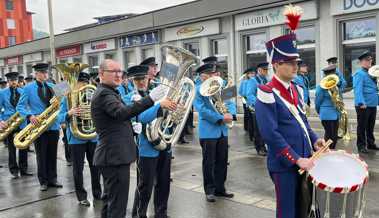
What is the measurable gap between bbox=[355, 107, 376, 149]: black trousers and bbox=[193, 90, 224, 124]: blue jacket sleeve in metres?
4.05

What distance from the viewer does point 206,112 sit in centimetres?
598

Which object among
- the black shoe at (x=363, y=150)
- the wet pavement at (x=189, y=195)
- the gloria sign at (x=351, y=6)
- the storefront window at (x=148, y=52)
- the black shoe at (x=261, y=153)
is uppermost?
the gloria sign at (x=351, y=6)

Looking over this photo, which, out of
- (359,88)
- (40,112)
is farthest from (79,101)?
(359,88)

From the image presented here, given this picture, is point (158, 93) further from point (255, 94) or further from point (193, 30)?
point (193, 30)

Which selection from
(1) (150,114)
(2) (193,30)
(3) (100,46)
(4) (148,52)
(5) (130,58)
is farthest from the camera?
(3) (100,46)

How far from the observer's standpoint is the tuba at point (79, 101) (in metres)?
6.16

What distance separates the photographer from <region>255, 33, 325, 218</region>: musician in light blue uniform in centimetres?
361

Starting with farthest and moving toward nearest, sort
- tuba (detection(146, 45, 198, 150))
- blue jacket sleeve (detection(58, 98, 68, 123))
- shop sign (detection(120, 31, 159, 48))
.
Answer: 1. shop sign (detection(120, 31, 159, 48))
2. blue jacket sleeve (detection(58, 98, 68, 123))
3. tuba (detection(146, 45, 198, 150))

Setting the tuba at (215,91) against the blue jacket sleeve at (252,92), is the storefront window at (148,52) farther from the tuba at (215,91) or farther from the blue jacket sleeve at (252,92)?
the tuba at (215,91)

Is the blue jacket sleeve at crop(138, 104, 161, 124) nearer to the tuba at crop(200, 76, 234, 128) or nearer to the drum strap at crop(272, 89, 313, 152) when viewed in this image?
the drum strap at crop(272, 89, 313, 152)

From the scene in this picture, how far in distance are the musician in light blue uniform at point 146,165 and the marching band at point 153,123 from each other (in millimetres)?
11

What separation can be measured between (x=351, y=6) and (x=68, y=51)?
62.1 feet

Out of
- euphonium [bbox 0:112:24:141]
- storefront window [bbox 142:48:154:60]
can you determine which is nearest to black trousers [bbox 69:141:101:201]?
euphonium [bbox 0:112:24:141]

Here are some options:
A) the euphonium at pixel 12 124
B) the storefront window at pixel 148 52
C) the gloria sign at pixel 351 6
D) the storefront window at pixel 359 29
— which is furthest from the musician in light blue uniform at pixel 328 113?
the storefront window at pixel 148 52
